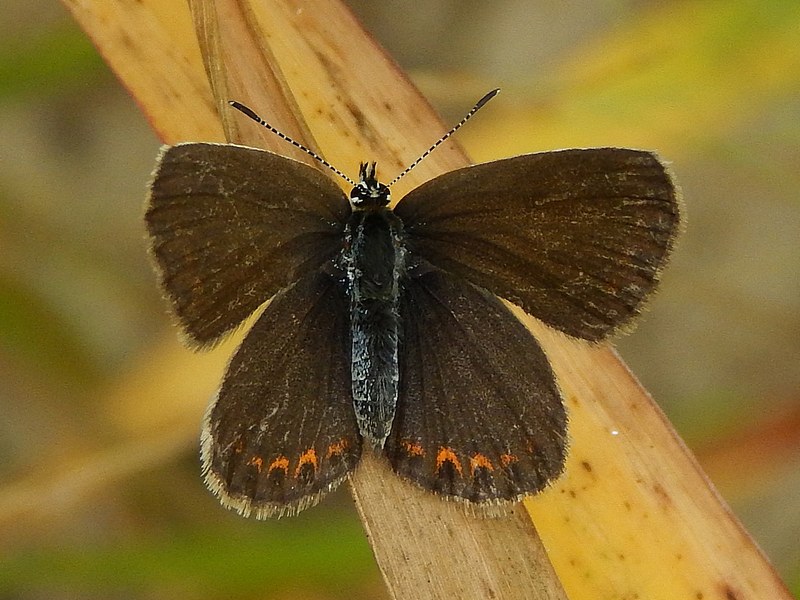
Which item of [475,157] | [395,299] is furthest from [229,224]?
[475,157]

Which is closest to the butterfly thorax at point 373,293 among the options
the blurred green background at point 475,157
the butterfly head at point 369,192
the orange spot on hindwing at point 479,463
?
the butterfly head at point 369,192

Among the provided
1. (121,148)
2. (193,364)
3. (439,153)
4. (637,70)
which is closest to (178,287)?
(439,153)

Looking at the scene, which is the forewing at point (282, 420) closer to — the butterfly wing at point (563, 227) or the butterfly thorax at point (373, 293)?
the butterfly thorax at point (373, 293)

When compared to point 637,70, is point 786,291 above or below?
below

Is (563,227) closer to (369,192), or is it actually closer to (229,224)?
(369,192)

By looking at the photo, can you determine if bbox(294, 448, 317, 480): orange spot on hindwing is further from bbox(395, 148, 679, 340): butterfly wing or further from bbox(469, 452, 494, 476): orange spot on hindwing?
bbox(395, 148, 679, 340): butterfly wing

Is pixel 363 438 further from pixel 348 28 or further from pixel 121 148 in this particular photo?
pixel 121 148

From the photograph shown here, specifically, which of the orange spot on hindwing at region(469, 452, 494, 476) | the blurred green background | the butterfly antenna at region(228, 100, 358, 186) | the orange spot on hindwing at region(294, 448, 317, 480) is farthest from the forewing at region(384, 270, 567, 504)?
the blurred green background
